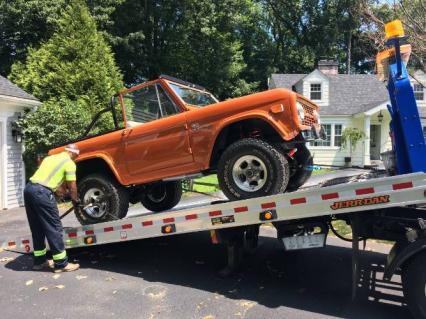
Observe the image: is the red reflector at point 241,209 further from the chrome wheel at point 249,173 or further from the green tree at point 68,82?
the green tree at point 68,82

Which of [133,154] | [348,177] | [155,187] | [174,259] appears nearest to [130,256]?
[174,259]

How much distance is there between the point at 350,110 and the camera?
83.9ft

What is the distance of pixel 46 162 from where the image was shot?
6371 millimetres

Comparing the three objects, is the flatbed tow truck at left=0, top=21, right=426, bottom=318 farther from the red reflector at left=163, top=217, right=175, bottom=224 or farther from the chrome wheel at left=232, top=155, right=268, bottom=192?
the chrome wheel at left=232, top=155, right=268, bottom=192

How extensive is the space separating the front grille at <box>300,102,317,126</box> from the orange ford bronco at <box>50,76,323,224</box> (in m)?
0.01

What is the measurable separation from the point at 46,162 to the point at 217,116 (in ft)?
8.79

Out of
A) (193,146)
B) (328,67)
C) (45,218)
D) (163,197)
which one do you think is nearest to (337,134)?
(328,67)

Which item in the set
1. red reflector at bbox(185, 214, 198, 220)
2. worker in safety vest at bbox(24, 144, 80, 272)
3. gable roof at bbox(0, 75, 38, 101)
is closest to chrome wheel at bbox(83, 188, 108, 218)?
worker in safety vest at bbox(24, 144, 80, 272)

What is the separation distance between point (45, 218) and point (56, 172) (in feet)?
2.13

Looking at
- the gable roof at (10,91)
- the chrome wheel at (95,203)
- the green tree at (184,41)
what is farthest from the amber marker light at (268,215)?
the green tree at (184,41)

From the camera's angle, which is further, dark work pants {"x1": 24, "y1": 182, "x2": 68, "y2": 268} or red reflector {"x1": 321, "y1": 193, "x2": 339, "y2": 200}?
dark work pants {"x1": 24, "y1": 182, "x2": 68, "y2": 268}

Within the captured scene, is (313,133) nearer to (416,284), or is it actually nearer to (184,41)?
(416,284)

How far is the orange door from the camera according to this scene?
18.8 ft

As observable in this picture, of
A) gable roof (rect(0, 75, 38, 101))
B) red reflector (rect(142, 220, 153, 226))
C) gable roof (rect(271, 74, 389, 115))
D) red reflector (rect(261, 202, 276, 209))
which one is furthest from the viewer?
gable roof (rect(271, 74, 389, 115))
